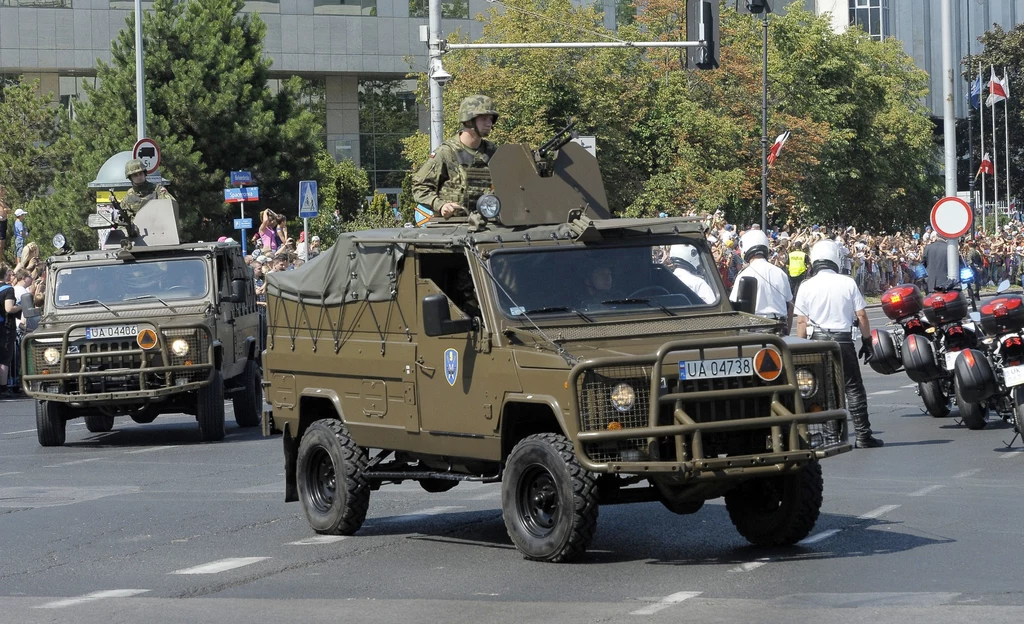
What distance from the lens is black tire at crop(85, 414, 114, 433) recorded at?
→ 19.8 m

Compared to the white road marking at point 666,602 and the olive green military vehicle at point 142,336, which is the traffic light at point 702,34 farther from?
the white road marking at point 666,602

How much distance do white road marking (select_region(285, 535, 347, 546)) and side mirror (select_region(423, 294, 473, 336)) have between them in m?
1.83

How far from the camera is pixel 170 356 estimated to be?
17.3 meters

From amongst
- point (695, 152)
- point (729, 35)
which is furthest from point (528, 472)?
point (729, 35)

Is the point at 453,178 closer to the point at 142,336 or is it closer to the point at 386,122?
the point at 142,336

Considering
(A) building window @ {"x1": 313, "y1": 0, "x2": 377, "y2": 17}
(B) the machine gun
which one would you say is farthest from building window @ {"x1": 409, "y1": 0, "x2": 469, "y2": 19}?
(B) the machine gun

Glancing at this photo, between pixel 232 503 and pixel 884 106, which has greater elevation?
pixel 884 106

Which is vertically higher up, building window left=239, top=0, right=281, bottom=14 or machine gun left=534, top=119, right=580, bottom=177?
building window left=239, top=0, right=281, bottom=14

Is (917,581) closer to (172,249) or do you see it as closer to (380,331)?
(380,331)

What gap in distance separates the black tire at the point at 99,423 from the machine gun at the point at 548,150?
1059 centimetres

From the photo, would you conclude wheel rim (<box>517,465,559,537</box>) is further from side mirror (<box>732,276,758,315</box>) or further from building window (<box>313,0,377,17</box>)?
building window (<box>313,0,377,17</box>)

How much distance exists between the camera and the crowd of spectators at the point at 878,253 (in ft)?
112

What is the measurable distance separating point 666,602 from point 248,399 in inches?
459

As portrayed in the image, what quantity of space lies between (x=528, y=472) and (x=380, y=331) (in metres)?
1.67
